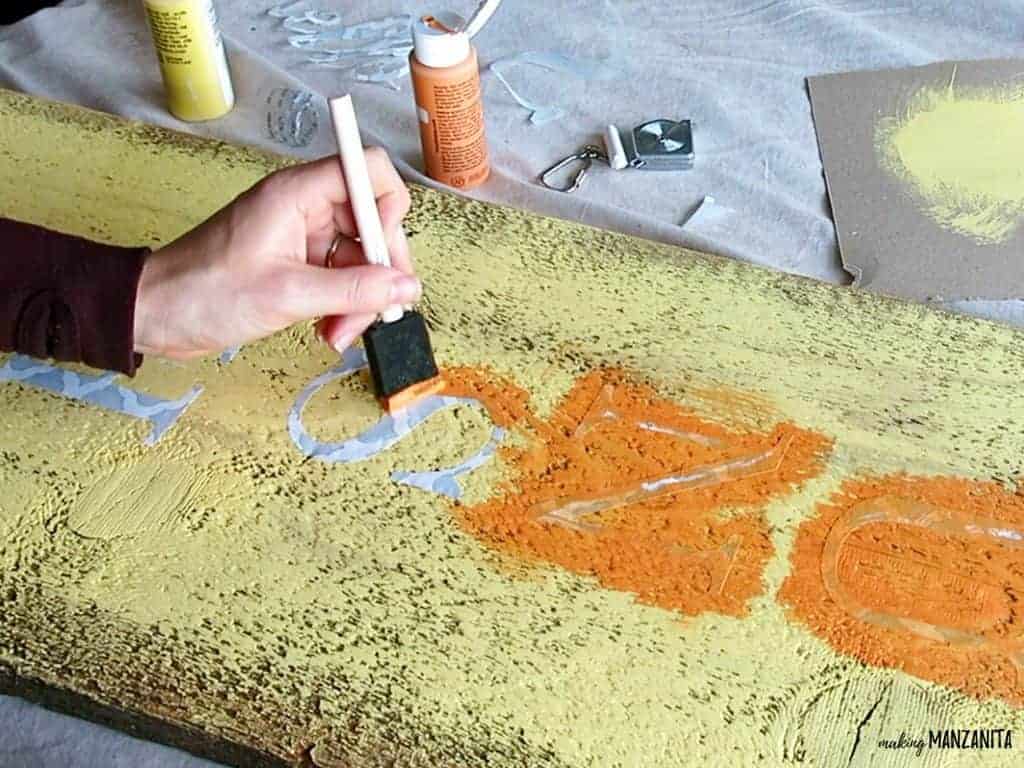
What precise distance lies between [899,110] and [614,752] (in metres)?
0.74

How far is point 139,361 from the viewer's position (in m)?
0.77

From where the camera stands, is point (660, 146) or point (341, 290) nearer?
point (341, 290)

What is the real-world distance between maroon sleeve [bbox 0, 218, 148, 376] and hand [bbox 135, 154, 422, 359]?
0.01m

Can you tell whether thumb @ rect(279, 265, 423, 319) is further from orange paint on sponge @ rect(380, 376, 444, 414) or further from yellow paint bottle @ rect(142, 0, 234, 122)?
yellow paint bottle @ rect(142, 0, 234, 122)

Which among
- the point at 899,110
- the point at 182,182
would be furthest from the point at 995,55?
the point at 182,182

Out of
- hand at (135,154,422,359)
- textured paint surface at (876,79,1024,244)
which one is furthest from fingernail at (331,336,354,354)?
textured paint surface at (876,79,1024,244)

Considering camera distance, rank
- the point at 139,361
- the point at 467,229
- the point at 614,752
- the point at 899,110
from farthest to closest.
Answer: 1. the point at 899,110
2. the point at 467,229
3. the point at 139,361
4. the point at 614,752

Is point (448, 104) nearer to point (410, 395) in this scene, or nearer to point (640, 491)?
point (410, 395)

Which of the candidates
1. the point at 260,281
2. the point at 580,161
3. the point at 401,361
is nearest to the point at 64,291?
the point at 260,281

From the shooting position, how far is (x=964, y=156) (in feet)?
3.50

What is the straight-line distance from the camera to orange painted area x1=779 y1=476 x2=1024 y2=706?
683 mm

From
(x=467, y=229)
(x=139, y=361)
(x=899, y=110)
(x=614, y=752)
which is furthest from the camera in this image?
(x=899, y=110)

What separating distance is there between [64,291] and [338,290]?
0.18 meters

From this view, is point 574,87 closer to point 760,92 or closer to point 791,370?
point 760,92
